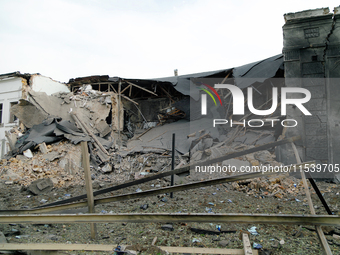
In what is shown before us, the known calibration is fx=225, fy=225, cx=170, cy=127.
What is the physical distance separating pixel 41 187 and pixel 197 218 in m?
5.94

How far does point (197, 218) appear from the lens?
6.95 feet

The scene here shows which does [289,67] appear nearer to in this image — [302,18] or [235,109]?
[302,18]

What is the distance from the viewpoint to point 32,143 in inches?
353

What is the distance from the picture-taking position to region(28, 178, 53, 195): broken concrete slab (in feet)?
20.8

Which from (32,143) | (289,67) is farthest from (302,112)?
(32,143)

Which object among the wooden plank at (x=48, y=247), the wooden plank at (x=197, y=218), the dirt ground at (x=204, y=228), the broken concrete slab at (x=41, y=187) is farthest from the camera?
the broken concrete slab at (x=41, y=187)

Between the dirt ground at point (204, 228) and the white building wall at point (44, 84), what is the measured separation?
32.5 feet

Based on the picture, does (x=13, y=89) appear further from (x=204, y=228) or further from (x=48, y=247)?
(x=204, y=228)

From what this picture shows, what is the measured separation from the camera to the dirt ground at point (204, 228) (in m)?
3.06

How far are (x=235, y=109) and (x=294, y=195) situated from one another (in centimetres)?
560

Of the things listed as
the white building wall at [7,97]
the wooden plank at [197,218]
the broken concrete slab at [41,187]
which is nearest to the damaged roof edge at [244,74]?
the white building wall at [7,97]

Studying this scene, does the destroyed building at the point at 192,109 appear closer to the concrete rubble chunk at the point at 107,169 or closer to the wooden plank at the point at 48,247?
the concrete rubble chunk at the point at 107,169

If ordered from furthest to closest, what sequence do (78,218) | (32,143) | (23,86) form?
1. (23,86)
2. (32,143)
3. (78,218)

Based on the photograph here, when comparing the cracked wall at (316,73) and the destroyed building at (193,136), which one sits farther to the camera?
the cracked wall at (316,73)
